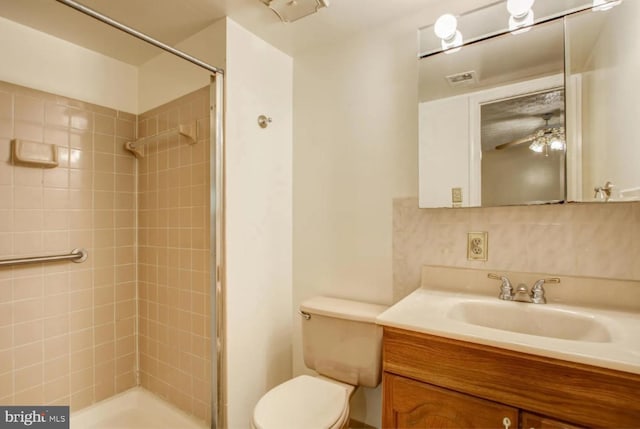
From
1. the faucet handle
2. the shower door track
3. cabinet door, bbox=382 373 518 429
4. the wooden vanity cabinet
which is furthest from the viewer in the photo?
the faucet handle

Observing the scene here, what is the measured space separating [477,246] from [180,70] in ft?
5.84

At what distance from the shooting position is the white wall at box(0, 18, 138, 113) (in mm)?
1536

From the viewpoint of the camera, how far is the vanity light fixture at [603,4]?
3.58 ft

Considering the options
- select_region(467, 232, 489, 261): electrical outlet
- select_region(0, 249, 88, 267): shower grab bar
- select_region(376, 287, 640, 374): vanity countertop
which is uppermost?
select_region(467, 232, 489, 261): electrical outlet

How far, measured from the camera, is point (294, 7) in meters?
1.37

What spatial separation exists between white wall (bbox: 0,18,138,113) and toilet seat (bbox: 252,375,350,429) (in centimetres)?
189

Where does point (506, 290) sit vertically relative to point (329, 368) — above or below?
above

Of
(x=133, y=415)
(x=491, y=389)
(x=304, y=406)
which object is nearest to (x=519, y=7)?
(x=491, y=389)

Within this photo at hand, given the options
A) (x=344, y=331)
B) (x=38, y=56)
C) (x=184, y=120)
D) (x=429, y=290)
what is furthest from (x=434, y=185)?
(x=38, y=56)

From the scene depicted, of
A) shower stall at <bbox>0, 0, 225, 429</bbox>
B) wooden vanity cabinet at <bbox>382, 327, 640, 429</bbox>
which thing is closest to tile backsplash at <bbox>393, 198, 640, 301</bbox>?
wooden vanity cabinet at <bbox>382, 327, 640, 429</bbox>

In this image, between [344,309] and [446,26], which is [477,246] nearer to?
[344,309]

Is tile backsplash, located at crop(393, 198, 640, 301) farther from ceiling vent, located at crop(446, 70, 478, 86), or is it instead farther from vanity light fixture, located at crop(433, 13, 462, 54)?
vanity light fixture, located at crop(433, 13, 462, 54)

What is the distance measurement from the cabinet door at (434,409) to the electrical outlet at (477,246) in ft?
1.95

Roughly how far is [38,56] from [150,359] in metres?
1.80
